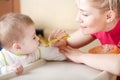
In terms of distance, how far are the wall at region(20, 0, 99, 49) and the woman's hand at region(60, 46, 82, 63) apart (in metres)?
0.80

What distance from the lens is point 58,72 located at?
0.75 meters

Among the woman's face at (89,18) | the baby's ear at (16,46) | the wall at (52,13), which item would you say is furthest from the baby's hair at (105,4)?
the wall at (52,13)

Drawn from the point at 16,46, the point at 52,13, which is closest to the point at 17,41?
the point at 16,46

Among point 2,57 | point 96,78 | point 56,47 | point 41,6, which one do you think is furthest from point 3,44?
point 41,6

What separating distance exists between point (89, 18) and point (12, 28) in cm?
26

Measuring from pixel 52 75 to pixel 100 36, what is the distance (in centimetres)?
38

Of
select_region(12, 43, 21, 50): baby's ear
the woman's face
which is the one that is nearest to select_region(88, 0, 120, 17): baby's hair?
the woman's face

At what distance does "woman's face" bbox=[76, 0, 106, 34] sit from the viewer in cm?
85

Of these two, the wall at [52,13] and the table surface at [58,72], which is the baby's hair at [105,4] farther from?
the wall at [52,13]

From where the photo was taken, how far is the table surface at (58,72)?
2.26ft

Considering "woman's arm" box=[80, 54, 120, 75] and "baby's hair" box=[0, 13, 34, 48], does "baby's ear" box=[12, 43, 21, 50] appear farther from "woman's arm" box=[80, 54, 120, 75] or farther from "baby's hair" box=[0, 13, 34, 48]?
"woman's arm" box=[80, 54, 120, 75]

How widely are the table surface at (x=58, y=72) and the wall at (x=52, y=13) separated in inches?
34.4

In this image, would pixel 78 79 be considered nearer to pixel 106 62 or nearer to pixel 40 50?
pixel 106 62

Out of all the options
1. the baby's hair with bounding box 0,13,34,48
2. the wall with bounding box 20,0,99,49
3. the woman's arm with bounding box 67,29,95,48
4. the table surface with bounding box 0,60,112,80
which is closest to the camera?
the table surface with bounding box 0,60,112,80
